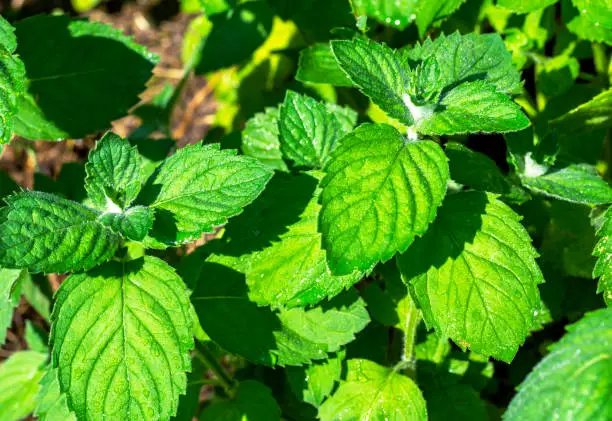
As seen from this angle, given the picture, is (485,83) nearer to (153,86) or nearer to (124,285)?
(124,285)

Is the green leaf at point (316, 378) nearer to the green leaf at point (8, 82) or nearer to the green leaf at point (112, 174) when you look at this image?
the green leaf at point (112, 174)

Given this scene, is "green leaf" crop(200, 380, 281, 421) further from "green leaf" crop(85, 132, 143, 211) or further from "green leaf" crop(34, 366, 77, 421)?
"green leaf" crop(85, 132, 143, 211)

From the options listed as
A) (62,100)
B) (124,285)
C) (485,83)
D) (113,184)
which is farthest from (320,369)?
(62,100)

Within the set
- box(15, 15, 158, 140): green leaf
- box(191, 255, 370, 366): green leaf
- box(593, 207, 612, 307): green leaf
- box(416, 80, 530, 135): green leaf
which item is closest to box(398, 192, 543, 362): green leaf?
box(593, 207, 612, 307): green leaf

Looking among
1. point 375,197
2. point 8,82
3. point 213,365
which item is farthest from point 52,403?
point 375,197

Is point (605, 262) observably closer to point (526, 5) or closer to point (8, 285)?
point (526, 5)

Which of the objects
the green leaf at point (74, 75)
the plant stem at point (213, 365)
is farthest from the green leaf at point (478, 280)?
the green leaf at point (74, 75)
